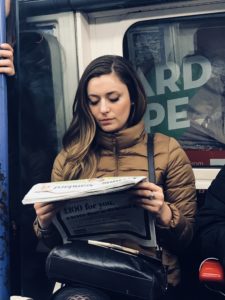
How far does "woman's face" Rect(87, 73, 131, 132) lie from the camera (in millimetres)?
2369

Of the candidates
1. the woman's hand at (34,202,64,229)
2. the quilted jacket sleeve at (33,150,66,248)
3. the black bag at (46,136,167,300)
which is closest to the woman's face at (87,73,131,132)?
the quilted jacket sleeve at (33,150,66,248)

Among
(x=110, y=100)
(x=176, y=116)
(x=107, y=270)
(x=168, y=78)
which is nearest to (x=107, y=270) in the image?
(x=107, y=270)

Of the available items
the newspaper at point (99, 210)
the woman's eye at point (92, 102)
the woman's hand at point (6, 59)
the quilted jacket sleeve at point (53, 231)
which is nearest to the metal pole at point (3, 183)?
the woman's hand at point (6, 59)

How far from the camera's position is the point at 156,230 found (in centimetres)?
221

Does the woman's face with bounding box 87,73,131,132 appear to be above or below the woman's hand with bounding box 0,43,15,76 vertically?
below

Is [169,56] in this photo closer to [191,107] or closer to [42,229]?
[191,107]

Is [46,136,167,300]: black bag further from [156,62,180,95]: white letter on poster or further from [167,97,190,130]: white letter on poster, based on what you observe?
[156,62,180,95]: white letter on poster

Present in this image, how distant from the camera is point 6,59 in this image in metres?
2.18

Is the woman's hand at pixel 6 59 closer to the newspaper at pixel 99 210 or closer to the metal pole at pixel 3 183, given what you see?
the metal pole at pixel 3 183

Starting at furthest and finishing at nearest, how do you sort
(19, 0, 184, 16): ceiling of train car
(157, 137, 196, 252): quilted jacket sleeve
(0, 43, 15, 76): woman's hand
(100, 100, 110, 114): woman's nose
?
(19, 0, 184, 16): ceiling of train car, (100, 100, 110, 114): woman's nose, (157, 137, 196, 252): quilted jacket sleeve, (0, 43, 15, 76): woman's hand

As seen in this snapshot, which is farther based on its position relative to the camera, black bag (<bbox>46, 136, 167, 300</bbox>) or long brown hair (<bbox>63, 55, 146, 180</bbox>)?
long brown hair (<bbox>63, 55, 146, 180</bbox>)

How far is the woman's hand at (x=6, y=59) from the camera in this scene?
84.9 inches

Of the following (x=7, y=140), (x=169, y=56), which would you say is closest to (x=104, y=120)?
(x=7, y=140)

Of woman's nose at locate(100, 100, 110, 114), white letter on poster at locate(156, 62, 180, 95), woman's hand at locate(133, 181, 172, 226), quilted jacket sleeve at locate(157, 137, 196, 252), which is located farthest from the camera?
white letter on poster at locate(156, 62, 180, 95)
